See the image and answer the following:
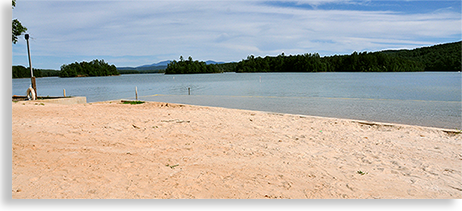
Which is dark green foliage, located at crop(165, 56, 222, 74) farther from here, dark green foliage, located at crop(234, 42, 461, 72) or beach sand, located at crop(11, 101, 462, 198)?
beach sand, located at crop(11, 101, 462, 198)

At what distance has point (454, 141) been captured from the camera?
25.8ft

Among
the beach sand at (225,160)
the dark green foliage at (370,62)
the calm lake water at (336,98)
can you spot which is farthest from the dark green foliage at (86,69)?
the beach sand at (225,160)

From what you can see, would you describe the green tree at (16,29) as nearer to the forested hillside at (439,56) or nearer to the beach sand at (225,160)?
the beach sand at (225,160)

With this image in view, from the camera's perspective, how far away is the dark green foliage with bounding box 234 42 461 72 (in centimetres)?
11731

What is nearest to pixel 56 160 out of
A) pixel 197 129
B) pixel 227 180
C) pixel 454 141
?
pixel 227 180

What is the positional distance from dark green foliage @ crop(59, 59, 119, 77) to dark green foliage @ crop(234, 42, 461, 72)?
74565mm

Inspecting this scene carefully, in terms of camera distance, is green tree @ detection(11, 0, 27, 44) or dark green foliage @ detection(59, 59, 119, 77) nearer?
green tree @ detection(11, 0, 27, 44)

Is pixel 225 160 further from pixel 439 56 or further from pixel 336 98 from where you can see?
pixel 439 56

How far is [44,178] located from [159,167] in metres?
1.66

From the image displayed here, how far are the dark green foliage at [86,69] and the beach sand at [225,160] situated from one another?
552 feet

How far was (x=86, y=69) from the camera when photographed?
16238cm

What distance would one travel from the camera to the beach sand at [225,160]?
4.27 meters

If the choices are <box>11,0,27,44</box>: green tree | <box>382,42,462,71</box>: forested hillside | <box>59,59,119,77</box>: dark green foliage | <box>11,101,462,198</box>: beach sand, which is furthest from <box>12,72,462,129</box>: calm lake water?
<box>59,59,119,77</box>: dark green foliage

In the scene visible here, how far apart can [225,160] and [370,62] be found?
484ft
